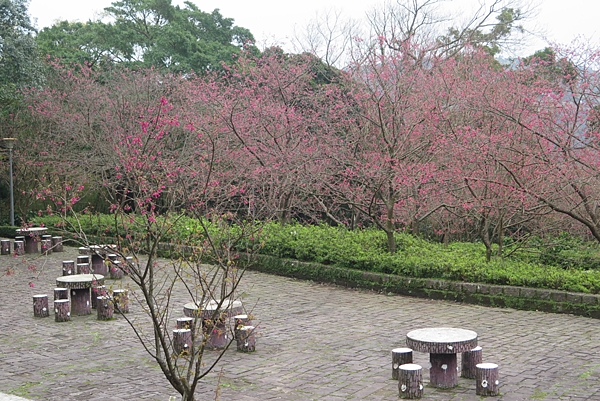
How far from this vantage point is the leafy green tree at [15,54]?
18.4 m

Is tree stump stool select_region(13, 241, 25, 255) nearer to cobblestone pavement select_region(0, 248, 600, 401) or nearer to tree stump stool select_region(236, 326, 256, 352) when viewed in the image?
cobblestone pavement select_region(0, 248, 600, 401)

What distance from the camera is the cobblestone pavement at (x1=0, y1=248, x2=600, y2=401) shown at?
540cm

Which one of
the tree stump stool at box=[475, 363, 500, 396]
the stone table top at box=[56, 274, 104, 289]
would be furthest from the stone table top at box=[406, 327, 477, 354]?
the stone table top at box=[56, 274, 104, 289]

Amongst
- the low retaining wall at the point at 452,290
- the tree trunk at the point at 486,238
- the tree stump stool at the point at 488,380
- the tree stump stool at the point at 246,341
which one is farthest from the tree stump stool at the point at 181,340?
the tree trunk at the point at 486,238

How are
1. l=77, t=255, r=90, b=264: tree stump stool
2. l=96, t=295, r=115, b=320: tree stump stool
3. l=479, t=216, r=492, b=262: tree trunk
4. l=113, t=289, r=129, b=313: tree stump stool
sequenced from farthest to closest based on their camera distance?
l=77, t=255, r=90, b=264: tree stump stool, l=479, t=216, r=492, b=262: tree trunk, l=96, t=295, r=115, b=320: tree stump stool, l=113, t=289, r=129, b=313: tree stump stool

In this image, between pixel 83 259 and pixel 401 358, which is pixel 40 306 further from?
pixel 401 358

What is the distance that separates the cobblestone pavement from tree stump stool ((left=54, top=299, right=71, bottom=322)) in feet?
0.45

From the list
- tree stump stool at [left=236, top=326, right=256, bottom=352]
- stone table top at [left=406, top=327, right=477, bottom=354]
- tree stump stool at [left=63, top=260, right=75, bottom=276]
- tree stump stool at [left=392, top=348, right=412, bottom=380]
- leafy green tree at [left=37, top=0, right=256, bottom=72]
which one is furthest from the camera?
leafy green tree at [left=37, top=0, right=256, bottom=72]

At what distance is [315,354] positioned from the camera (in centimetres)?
665

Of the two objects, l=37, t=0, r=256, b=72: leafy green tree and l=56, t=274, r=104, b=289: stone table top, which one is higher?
l=37, t=0, r=256, b=72: leafy green tree

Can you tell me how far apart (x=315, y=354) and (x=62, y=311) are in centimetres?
400

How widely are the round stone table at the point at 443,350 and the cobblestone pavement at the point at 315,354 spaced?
0.12 m

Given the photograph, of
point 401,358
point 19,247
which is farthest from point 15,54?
point 401,358

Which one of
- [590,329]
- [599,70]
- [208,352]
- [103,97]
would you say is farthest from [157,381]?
→ [103,97]
